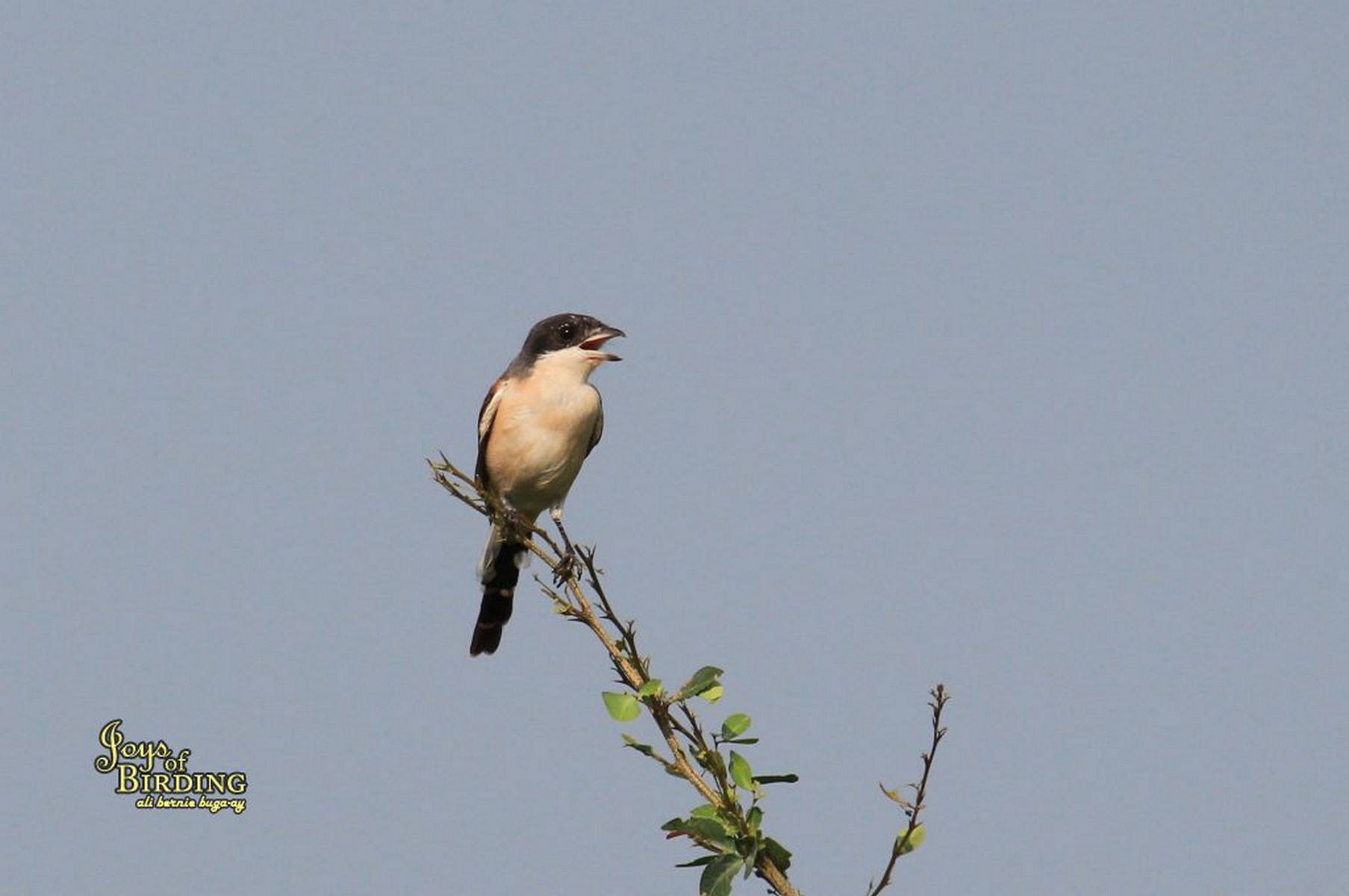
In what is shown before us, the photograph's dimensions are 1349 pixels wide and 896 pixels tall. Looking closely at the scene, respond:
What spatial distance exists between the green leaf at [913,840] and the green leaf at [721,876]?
1.26ft

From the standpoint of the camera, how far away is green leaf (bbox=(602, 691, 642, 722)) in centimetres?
406

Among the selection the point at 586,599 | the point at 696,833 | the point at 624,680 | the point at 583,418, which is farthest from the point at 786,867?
the point at 583,418

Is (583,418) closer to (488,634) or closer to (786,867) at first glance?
(488,634)

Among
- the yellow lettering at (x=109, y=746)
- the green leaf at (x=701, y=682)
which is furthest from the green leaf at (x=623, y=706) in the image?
the yellow lettering at (x=109, y=746)

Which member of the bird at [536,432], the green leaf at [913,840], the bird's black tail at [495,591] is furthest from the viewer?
the bird's black tail at [495,591]

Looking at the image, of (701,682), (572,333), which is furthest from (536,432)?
(701,682)

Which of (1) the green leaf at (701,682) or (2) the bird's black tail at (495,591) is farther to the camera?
(2) the bird's black tail at (495,591)

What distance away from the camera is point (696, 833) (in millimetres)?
3770

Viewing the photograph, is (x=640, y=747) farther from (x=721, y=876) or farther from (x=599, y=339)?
(x=599, y=339)

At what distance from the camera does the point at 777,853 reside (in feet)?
12.2

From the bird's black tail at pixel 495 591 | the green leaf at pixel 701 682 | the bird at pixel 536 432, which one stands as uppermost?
the bird at pixel 536 432

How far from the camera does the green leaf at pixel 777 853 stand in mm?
3709

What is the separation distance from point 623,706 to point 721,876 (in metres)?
0.55

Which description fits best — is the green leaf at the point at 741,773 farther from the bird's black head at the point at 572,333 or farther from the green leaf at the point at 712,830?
the bird's black head at the point at 572,333
